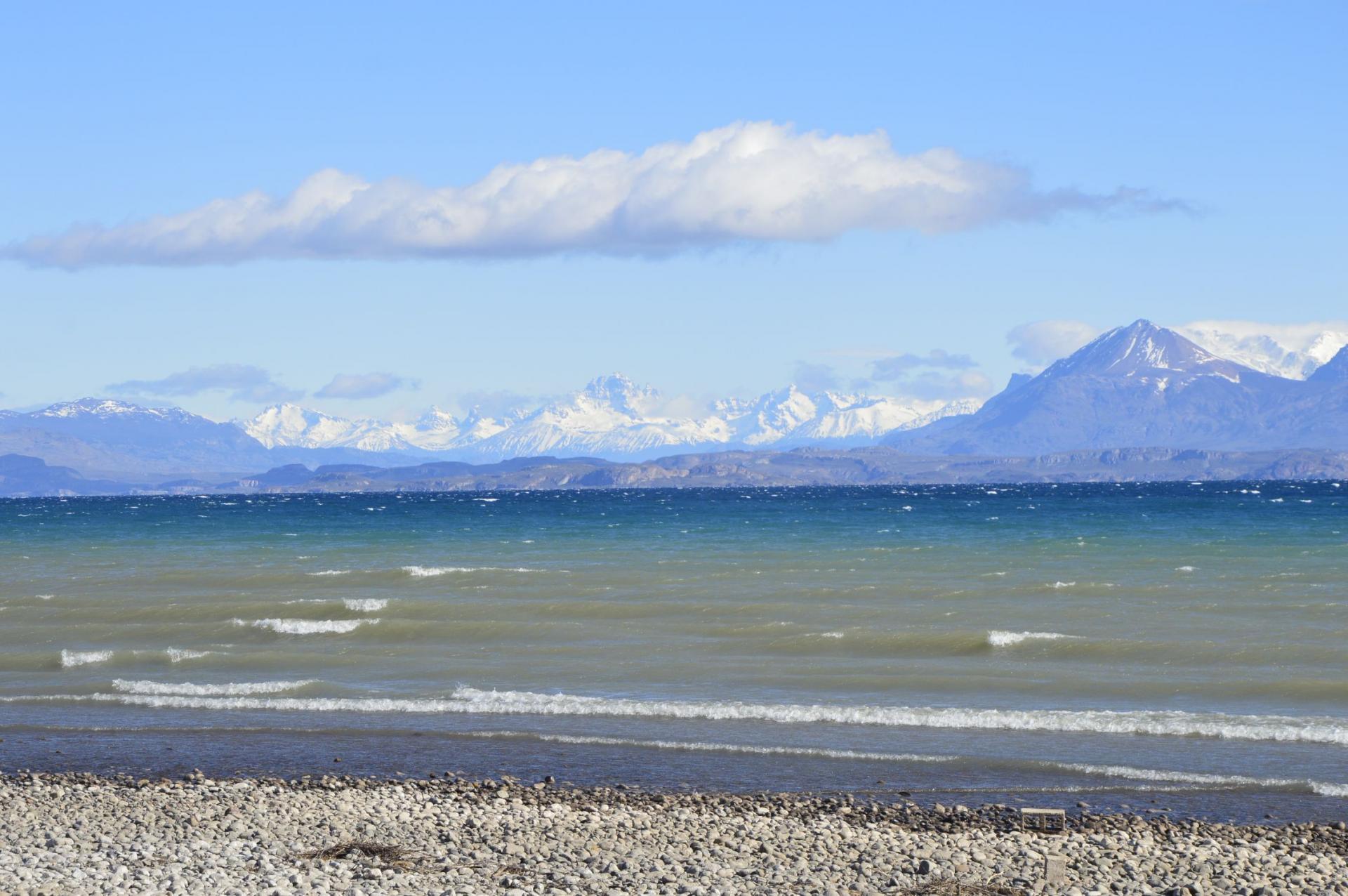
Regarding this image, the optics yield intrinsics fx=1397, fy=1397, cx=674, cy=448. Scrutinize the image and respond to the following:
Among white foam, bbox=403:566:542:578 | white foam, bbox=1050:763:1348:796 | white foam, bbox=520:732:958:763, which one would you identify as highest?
white foam, bbox=403:566:542:578

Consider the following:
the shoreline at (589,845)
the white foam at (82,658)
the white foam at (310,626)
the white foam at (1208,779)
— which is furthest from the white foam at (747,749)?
the white foam at (310,626)

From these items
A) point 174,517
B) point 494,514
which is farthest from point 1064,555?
point 174,517

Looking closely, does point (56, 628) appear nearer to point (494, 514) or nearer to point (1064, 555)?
point (1064, 555)

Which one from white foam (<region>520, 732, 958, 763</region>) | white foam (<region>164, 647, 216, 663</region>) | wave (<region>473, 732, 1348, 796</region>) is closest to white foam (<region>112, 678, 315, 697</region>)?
white foam (<region>164, 647, 216, 663</region>)

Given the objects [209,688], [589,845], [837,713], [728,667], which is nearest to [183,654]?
[209,688]

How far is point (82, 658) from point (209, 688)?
563 centimetres

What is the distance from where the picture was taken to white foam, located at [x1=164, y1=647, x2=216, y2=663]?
29.9 m

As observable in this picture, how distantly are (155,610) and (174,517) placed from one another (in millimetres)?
85576

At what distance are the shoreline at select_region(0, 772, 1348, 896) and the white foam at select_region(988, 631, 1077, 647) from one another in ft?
44.7

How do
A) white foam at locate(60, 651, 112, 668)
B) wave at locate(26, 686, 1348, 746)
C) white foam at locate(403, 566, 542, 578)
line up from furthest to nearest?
white foam at locate(403, 566, 542, 578)
white foam at locate(60, 651, 112, 668)
wave at locate(26, 686, 1348, 746)

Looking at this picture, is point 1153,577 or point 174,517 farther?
point 174,517

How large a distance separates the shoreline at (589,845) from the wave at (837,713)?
5096mm

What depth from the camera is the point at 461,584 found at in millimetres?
43531

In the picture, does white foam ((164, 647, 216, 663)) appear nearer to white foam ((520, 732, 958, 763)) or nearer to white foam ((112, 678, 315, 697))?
white foam ((112, 678, 315, 697))
